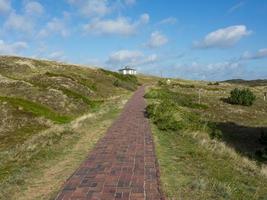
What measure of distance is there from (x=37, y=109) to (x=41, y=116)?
3.00 m

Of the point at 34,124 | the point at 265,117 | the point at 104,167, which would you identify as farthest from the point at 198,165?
the point at 265,117

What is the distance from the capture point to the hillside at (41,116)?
13.6m

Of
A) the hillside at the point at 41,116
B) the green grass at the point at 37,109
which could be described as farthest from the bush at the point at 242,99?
the green grass at the point at 37,109

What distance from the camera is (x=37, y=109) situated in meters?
38.0

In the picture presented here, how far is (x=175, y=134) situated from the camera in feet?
59.8

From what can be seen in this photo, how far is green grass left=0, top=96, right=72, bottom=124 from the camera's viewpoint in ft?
118

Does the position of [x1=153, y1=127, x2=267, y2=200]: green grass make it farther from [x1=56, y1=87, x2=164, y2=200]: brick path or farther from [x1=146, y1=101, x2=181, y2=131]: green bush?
[x1=146, y1=101, x2=181, y2=131]: green bush

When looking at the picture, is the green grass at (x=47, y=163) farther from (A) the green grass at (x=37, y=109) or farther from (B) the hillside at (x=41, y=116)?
(A) the green grass at (x=37, y=109)

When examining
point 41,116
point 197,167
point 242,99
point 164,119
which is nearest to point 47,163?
point 197,167

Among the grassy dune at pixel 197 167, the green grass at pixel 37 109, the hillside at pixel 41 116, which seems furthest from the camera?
the green grass at pixel 37 109

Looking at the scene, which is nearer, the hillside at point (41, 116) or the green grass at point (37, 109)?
the hillside at point (41, 116)

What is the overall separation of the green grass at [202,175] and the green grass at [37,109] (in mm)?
21999

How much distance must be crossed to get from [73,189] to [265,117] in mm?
45872

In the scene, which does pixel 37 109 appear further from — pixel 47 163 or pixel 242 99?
pixel 242 99
